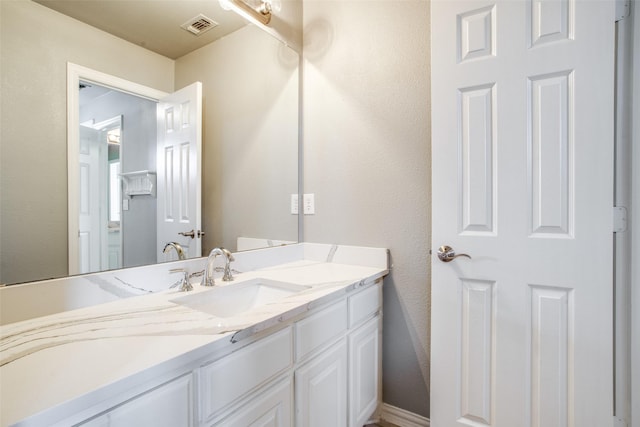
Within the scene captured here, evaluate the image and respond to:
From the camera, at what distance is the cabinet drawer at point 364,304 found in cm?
134

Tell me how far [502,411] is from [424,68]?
1.55 meters

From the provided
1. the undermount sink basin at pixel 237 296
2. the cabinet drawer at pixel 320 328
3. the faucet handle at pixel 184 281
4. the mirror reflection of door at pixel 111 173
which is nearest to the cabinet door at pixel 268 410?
the cabinet drawer at pixel 320 328

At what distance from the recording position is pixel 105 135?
1.01 metres

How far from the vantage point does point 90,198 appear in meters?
0.99

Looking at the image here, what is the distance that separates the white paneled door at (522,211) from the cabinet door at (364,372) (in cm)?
28

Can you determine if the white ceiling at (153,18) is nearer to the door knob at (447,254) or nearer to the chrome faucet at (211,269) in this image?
the chrome faucet at (211,269)

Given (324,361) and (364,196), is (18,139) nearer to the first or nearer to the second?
(324,361)

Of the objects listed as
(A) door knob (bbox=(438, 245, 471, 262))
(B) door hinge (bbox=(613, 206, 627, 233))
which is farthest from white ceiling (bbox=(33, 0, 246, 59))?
(B) door hinge (bbox=(613, 206, 627, 233))

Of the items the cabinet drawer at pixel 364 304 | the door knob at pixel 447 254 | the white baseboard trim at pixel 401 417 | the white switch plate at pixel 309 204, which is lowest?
the white baseboard trim at pixel 401 417

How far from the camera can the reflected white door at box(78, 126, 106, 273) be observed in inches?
38.1

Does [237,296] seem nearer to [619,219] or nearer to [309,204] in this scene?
[309,204]

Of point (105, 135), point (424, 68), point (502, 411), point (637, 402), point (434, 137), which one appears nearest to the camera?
point (105, 135)

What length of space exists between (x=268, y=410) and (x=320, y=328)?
0.31 meters

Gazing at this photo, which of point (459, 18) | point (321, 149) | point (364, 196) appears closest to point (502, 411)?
point (364, 196)
